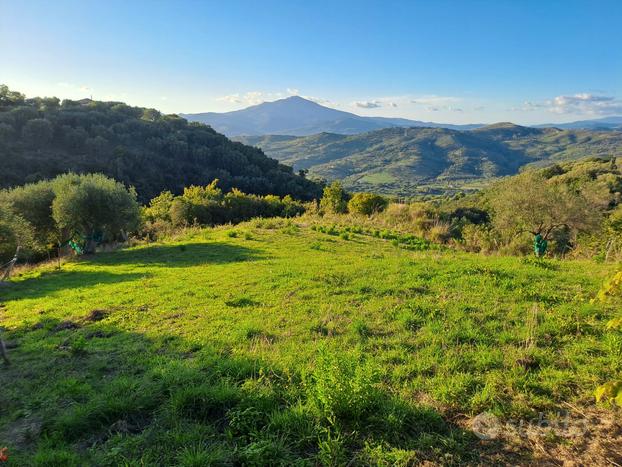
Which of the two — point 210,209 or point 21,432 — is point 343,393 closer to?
point 21,432

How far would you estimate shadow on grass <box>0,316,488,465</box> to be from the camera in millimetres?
4102

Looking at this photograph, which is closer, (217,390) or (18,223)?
(217,390)

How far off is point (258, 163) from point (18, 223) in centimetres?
8813

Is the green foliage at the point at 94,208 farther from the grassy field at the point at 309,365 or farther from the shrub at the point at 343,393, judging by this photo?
the shrub at the point at 343,393

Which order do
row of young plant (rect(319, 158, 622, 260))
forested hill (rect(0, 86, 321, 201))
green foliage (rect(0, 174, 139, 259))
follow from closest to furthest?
row of young plant (rect(319, 158, 622, 260)), green foliage (rect(0, 174, 139, 259)), forested hill (rect(0, 86, 321, 201))

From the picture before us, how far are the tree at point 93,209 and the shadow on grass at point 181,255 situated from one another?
7.53ft

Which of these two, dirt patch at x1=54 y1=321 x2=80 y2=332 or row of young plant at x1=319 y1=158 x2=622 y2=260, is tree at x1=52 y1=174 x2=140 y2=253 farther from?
dirt patch at x1=54 y1=321 x2=80 y2=332

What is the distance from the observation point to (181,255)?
65.0 feet

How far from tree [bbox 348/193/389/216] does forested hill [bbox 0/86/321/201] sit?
173 ft

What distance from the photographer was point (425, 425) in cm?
448

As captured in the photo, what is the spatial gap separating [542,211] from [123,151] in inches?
3623

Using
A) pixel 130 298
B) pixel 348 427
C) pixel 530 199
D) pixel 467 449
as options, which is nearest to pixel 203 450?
pixel 348 427

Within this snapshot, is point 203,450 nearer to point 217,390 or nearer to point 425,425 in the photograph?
point 217,390

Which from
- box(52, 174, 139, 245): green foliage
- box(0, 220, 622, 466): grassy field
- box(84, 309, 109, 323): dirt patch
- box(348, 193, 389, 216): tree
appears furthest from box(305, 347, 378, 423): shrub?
box(348, 193, 389, 216): tree
